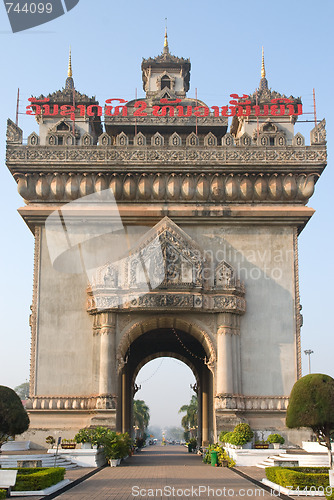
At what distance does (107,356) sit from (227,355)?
5.00 meters

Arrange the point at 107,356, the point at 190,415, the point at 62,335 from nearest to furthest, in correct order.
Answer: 1. the point at 107,356
2. the point at 62,335
3. the point at 190,415

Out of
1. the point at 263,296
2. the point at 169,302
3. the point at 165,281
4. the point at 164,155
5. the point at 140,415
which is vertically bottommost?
the point at 140,415

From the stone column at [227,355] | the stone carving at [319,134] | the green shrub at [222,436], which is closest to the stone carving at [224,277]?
the stone column at [227,355]

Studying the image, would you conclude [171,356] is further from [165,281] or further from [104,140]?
[104,140]

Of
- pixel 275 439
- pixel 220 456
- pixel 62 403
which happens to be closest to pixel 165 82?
pixel 62 403

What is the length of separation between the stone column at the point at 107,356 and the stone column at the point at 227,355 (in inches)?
172

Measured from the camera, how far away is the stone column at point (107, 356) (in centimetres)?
2747

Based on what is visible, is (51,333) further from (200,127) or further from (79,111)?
(200,127)

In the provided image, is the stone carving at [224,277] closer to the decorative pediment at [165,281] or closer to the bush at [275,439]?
the decorative pediment at [165,281]

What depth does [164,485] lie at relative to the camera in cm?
1878

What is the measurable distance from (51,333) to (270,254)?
33.6ft

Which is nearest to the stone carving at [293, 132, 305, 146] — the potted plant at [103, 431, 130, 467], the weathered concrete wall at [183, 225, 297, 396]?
the weathered concrete wall at [183, 225, 297, 396]

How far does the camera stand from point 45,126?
32.6 metres

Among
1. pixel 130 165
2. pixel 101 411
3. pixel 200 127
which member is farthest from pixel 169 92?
pixel 101 411
